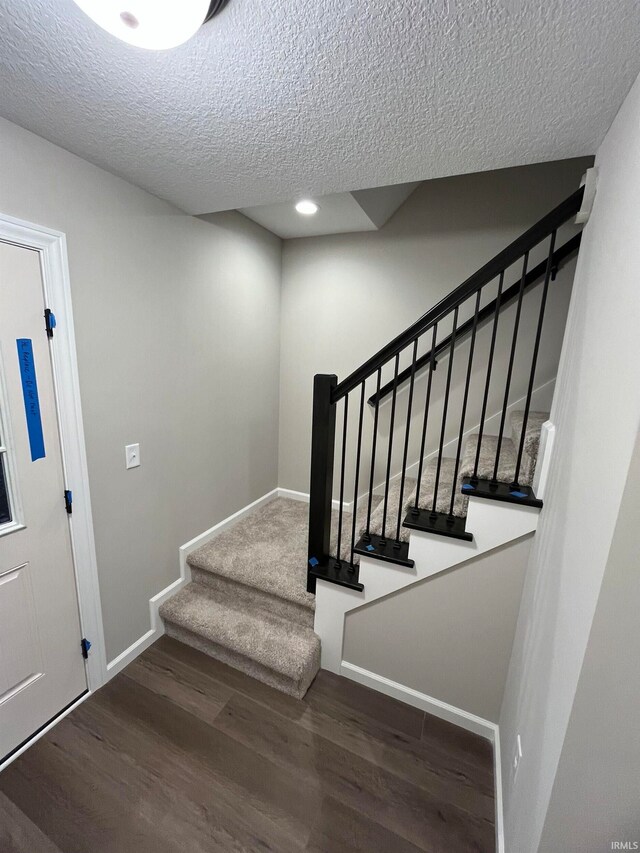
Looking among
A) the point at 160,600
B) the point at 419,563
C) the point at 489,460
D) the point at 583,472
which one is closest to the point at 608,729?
the point at 583,472

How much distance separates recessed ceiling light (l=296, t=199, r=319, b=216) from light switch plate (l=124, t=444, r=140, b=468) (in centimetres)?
163

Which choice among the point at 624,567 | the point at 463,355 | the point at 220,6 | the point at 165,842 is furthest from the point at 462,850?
the point at 220,6

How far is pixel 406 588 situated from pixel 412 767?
2.32 feet

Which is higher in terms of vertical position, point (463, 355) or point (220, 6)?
point (220, 6)

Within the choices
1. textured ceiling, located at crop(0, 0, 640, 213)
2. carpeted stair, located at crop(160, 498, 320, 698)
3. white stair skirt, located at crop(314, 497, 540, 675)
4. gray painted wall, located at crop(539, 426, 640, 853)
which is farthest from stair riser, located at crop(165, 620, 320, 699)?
textured ceiling, located at crop(0, 0, 640, 213)

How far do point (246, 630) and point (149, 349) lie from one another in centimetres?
163

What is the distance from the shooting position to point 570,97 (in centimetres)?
95

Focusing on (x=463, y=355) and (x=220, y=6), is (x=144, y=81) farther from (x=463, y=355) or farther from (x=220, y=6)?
(x=463, y=355)

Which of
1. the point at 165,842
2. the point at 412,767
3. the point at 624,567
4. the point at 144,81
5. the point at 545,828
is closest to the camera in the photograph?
the point at 624,567

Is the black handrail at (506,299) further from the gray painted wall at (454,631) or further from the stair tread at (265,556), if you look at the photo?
the stair tread at (265,556)

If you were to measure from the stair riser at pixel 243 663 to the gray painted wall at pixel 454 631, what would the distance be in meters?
0.36

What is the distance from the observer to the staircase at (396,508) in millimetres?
1440

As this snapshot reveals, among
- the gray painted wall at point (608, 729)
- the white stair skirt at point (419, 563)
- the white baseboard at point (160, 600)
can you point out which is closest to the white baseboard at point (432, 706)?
the white stair skirt at point (419, 563)

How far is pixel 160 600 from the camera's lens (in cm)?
204
